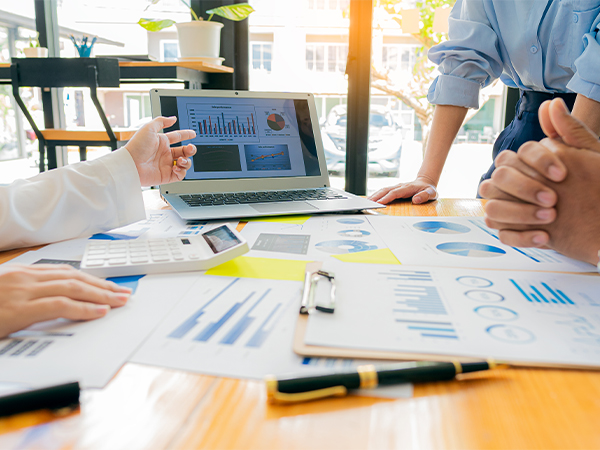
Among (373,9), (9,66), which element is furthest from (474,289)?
(9,66)

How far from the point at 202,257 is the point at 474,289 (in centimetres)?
33

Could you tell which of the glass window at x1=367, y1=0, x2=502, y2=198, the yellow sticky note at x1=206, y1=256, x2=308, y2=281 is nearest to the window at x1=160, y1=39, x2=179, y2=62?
the glass window at x1=367, y1=0, x2=502, y2=198

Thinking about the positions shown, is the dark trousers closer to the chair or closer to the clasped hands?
the clasped hands

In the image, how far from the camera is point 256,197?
969 millimetres

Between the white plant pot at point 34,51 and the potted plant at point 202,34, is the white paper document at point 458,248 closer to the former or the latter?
the potted plant at point 202,34

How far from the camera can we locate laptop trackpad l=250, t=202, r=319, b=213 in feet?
2.90

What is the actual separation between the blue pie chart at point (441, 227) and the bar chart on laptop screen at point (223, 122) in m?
0.46

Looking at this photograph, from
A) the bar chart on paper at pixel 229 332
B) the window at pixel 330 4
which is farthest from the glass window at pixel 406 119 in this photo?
the bar chart on paper at pixel 229 332

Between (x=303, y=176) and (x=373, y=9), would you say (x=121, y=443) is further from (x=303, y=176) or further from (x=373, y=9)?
(x=373, y=9)

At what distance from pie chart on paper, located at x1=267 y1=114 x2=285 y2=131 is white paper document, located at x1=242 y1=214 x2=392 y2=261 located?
12.2 inches

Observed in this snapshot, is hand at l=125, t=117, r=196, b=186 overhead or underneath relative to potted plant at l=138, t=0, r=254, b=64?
underneath

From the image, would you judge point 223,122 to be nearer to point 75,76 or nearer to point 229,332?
point 229,332

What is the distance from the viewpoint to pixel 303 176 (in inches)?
42.6

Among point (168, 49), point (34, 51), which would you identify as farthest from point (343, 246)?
point (34, 51)
